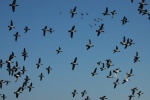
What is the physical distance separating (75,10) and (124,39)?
13.4m

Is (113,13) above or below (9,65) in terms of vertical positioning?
above

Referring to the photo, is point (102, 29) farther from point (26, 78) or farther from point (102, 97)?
point (26, 78)

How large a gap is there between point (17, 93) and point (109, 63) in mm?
23337

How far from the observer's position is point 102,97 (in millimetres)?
72688

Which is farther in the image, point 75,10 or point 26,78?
point 26,78

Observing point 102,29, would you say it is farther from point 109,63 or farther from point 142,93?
point 142,93

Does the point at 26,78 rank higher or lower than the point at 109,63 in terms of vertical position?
lower

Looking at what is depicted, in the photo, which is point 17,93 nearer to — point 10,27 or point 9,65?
point 9,65

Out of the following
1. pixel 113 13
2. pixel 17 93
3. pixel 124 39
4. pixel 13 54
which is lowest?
pixel 17 93

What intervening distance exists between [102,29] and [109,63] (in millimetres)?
10931

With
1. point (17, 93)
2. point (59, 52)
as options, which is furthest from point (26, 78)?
point (59, 52)

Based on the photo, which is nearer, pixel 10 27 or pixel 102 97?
pixel 10 27

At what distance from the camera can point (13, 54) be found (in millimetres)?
70875

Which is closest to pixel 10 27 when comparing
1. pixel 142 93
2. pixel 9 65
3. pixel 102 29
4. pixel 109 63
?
pixel 9 65
